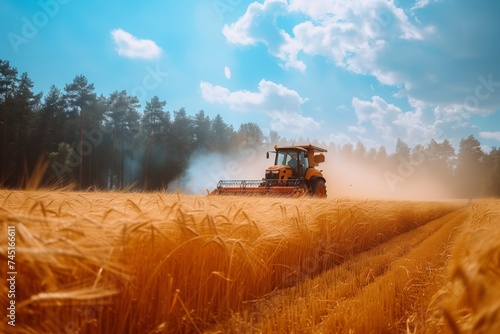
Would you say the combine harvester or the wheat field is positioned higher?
the combine harvester

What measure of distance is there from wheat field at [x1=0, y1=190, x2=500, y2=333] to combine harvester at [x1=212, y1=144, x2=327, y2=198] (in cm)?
725

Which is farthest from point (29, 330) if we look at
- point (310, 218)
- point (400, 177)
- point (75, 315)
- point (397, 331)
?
point (400, 177)

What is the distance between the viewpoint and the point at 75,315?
1.27m

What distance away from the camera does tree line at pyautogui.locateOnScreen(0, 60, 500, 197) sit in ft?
106

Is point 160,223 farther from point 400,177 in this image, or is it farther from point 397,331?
point 400,177

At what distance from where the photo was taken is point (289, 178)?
1238 cm

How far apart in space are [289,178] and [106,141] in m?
36.2

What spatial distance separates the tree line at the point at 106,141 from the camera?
32.3 m

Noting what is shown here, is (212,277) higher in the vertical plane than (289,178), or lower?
lower

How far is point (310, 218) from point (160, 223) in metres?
2.48

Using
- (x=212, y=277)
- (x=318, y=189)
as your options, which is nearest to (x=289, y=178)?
(x=318, y=189)

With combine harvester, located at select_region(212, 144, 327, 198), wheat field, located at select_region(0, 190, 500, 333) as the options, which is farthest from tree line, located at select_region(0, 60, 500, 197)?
wheat field, located at select_region(0, 190, 500, 333)

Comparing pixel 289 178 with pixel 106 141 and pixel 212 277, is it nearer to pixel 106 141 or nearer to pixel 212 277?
pixel 212 277

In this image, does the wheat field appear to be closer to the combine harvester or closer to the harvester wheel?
the combine harvester
